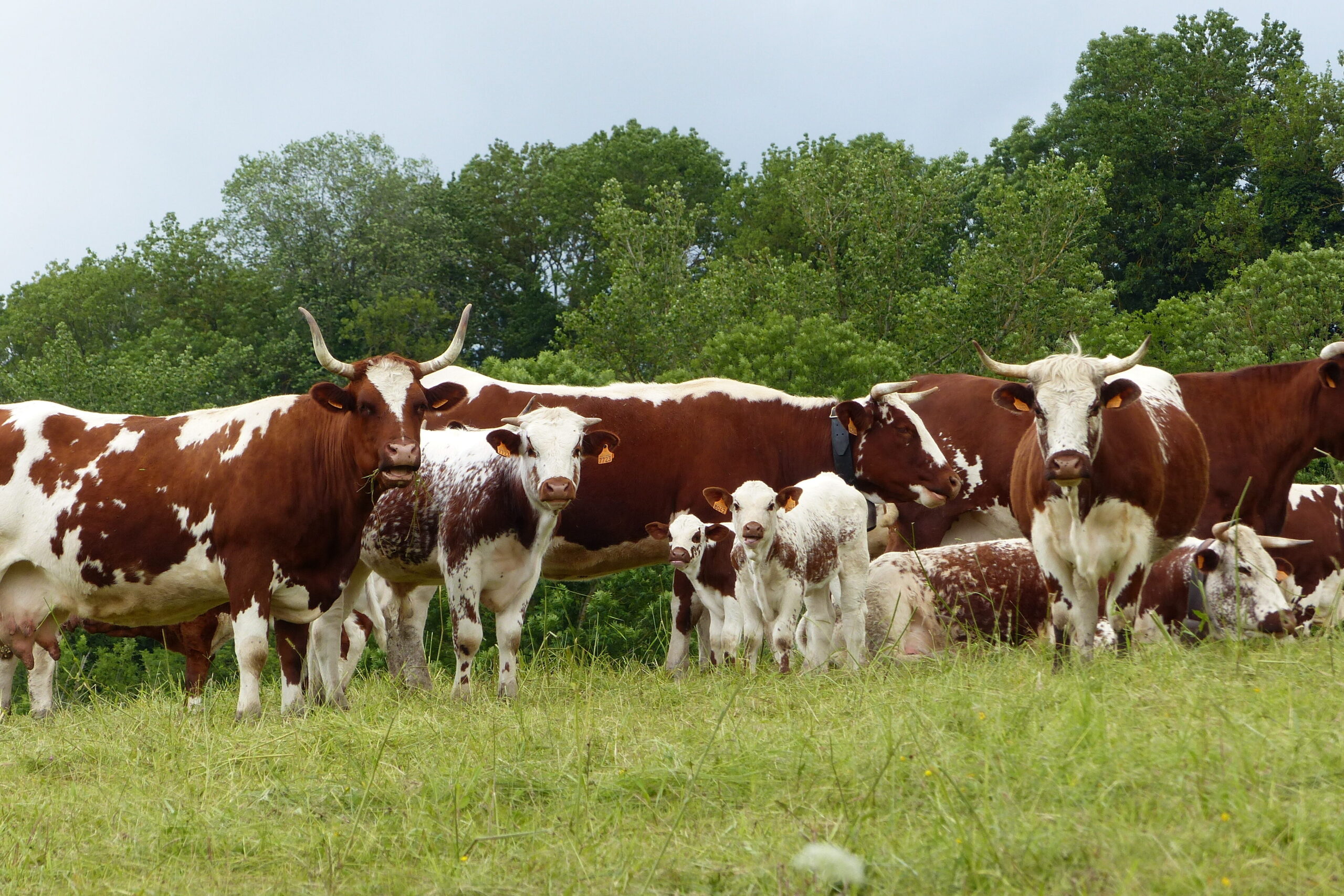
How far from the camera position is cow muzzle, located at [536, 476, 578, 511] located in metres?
8.36

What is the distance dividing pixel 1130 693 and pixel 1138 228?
142ft

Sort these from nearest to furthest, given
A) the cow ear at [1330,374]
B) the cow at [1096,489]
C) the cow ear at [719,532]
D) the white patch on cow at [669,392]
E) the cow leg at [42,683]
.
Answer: the cow at [1096,489], the cow leg at [42,683], the cow ear at [1330,374], the cow ear at [719,532], the white patch on cow at [669,392]

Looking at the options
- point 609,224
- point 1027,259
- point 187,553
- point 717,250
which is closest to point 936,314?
point 1027,259

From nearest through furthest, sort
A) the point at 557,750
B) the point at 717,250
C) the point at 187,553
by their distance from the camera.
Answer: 1. the point at 557,750
2. the point at 187,553
3. the point at 717,250

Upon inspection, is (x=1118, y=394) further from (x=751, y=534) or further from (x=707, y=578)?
(x=707, y=578)

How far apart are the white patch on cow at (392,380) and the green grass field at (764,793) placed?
209 centimetres

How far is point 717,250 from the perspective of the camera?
50.5 metres

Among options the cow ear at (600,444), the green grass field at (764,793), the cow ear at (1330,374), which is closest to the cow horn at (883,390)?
the cow ear at (600,444)

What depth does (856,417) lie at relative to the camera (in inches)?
439

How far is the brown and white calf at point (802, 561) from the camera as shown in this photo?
30.8 ft

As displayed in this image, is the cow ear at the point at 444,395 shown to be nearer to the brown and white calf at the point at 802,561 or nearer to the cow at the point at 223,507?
the cow at the point at 223,507

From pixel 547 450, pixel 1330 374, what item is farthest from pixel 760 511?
pixel 1330 374

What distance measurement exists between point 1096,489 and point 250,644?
500 cm

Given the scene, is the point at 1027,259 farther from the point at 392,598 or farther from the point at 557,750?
the point at 557,750
